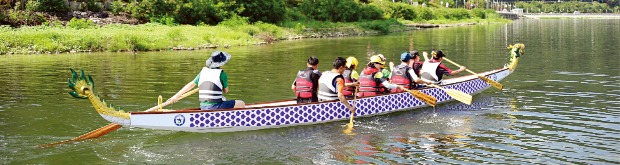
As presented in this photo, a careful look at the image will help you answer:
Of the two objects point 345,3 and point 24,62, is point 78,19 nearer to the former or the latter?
Answer: point 24,62

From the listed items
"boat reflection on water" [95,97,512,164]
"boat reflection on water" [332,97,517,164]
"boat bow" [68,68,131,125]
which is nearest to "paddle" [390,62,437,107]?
"boat reflection on water" [332,97,517,164]

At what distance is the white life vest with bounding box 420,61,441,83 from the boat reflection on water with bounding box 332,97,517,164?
0.95 metres

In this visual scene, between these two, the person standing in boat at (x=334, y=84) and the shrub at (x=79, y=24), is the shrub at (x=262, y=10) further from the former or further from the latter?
the person standing in boat at (x=334, y=84)

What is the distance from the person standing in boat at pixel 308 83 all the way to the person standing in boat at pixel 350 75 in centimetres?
96

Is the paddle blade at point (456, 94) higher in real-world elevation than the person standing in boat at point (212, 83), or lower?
lower

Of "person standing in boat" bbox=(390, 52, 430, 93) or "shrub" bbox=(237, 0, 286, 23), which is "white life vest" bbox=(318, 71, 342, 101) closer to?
"person standing in boat" bbox=(390, 52, 430, 93)

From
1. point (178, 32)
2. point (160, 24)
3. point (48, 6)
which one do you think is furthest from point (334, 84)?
point (48, 6)

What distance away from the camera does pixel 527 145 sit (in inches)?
567

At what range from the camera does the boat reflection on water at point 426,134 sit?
13659 mm

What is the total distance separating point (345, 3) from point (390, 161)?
3020 inches

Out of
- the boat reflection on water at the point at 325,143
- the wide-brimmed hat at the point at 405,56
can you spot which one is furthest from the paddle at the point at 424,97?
the wide-brimmed hat at the point at 405,56

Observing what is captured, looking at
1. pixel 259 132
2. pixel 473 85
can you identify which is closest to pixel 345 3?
pixel 473 85

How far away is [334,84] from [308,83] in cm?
66

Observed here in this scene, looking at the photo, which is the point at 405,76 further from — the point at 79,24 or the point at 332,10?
the point at 332,10
